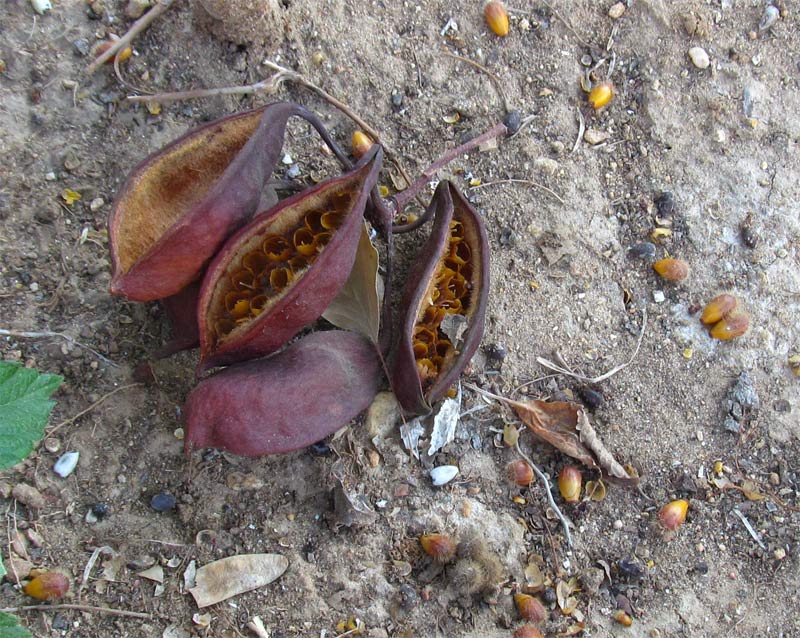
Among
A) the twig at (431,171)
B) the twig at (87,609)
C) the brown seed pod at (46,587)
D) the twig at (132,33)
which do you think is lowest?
the twig at (87,609)

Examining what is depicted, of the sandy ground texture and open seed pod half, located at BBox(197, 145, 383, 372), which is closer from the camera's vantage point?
open seed pod half, located at BBox(197, 145, 383, 372)

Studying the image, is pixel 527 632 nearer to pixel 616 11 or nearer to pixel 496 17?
pixel 496 17

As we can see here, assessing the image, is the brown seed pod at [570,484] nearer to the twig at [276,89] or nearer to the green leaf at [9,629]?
the twig at [276,89]

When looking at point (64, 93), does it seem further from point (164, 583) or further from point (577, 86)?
point (577, 86)

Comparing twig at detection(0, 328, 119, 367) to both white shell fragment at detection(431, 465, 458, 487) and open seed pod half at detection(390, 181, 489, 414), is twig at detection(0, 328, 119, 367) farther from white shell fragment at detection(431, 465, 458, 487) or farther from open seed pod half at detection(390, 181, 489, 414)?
white shell fragment at detection(431, 465, 458, 487)

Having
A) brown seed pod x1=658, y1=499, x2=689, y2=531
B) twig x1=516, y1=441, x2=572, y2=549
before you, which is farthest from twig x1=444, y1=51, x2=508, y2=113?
brown seed pod x1=658, y1=499, x2=689, y2=531

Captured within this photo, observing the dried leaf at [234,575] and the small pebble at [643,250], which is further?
the small pebble at [643,250]

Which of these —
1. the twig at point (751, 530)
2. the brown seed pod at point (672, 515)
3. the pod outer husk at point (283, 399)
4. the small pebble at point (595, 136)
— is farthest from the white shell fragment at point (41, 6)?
the twig at point (751, 530)

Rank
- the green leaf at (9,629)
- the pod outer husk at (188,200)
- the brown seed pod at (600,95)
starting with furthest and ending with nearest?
the brown seed pod at (600,95), the pod outer husk at (188,200), the green leaf at (9,629)
